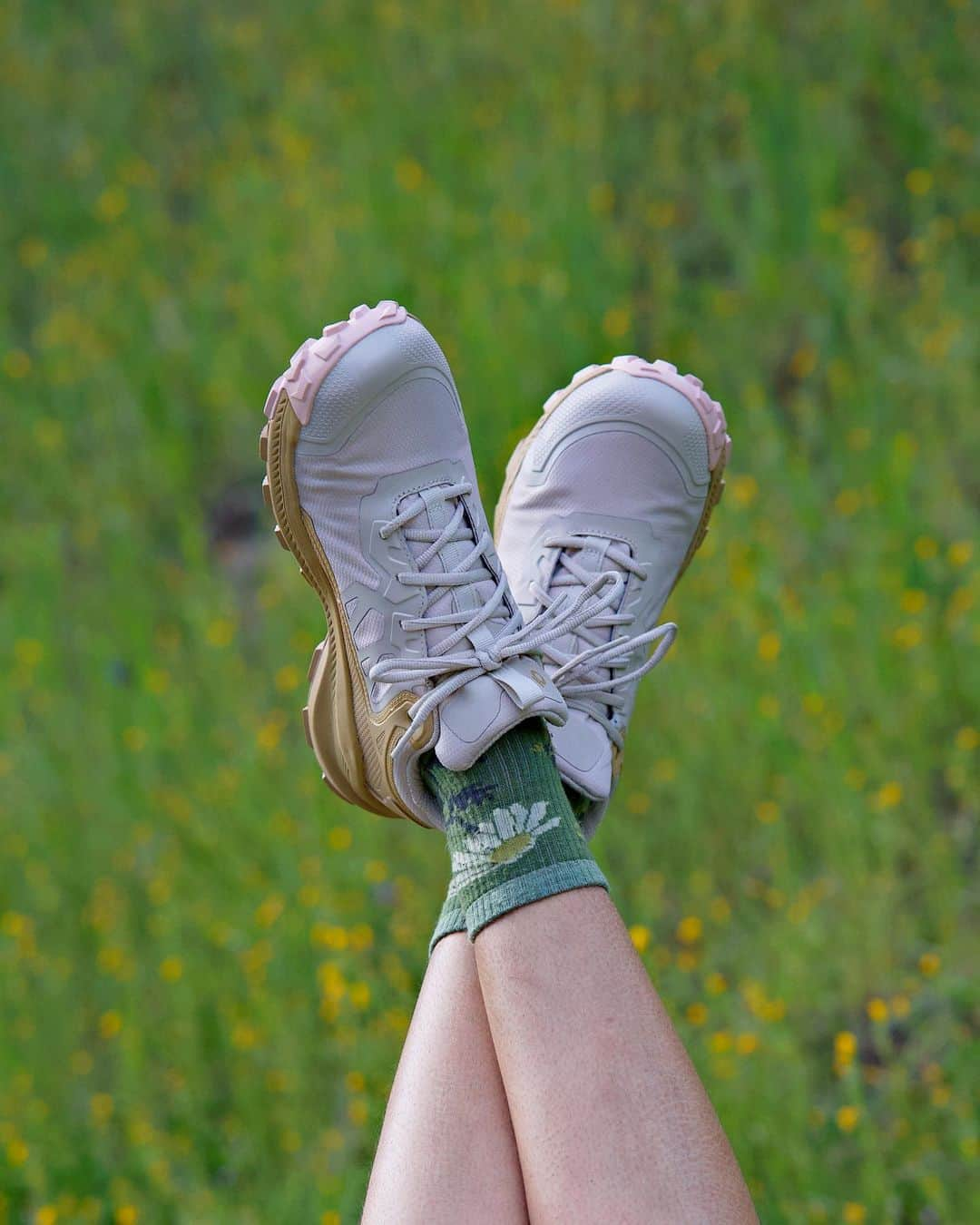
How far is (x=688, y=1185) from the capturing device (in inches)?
51.3

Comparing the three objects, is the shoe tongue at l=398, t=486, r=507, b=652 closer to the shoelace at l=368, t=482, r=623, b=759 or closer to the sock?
the shoelace at l=368, t=482, r=623, b=759

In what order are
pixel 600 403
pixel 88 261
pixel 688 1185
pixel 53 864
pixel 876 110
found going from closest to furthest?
pixel 688 1185 → pixel 600 403 → pixel 53 864 → pixel 876 110 → pixel 88 261

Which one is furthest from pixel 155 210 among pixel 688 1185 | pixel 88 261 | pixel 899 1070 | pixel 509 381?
pixel 688 1185

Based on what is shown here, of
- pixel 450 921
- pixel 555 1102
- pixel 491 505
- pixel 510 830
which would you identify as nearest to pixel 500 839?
pixel 510 830

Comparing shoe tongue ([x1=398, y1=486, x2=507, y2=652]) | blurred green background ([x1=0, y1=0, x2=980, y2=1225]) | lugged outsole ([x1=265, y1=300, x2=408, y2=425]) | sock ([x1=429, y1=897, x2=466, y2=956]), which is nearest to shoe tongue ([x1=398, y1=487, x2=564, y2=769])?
shoe tongue ([x1=398, y1=486, x2=507, y2=652])

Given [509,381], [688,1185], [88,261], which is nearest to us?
[688,1185]

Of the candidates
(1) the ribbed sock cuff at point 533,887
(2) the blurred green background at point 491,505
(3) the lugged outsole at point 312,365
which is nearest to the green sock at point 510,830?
(1) the ribbed sock cuff at point 533,887

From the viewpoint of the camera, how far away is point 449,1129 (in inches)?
56.3

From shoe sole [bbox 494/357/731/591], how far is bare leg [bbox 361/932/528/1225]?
29.2 inches

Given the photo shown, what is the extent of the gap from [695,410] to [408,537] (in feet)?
1.45

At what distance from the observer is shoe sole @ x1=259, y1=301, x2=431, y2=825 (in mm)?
1678

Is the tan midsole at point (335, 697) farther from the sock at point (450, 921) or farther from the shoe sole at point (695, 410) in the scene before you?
the shoe sole at point (695, 410)

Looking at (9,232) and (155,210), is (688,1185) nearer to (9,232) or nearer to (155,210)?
(155,210)

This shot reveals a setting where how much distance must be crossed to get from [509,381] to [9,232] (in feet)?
7.69
